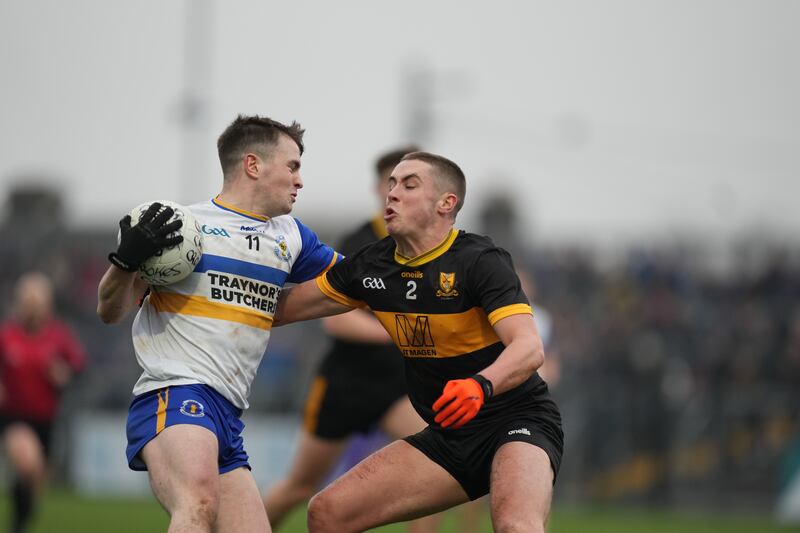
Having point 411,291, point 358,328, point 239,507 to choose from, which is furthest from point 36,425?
point 411,291

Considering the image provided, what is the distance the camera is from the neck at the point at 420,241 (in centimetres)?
589

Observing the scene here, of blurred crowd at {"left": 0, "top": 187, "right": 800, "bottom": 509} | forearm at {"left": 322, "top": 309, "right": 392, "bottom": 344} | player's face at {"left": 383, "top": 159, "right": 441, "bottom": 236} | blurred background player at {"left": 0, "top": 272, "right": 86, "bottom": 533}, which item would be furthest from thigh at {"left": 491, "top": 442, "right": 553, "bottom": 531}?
blurred crowd at {"left": 0, "top": 187, "right": 800, "bottom": 509}

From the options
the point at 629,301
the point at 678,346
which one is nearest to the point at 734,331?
the point at 678,346

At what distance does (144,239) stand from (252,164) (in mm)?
860

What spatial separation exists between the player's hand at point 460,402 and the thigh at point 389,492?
717 millimetres

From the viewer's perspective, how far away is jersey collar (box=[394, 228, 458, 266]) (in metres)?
5.87

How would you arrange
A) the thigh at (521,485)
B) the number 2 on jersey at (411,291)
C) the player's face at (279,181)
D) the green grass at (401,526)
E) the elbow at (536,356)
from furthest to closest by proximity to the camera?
the green grass at (401,526)
the player's face at (279,181)
the number 2 on jersey at (411,291)
the elbow at (536,356)
the thigh at (521,485)

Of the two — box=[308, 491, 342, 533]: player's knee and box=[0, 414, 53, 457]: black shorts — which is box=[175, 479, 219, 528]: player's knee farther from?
box=[0, 414, 53, 457]: black shorts

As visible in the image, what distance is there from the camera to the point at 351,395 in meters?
8.28

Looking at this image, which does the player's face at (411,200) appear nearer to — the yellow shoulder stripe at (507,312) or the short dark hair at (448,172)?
the short dark hair at (448,172)

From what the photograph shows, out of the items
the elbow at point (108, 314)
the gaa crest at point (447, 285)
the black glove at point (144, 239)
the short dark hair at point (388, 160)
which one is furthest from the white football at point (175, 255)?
the short dark hair at point (388, 160)

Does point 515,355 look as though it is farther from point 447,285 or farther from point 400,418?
point 400,418

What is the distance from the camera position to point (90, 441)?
1720 cm

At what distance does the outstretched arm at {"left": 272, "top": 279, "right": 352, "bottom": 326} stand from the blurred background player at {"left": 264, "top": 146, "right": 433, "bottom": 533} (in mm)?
1823
